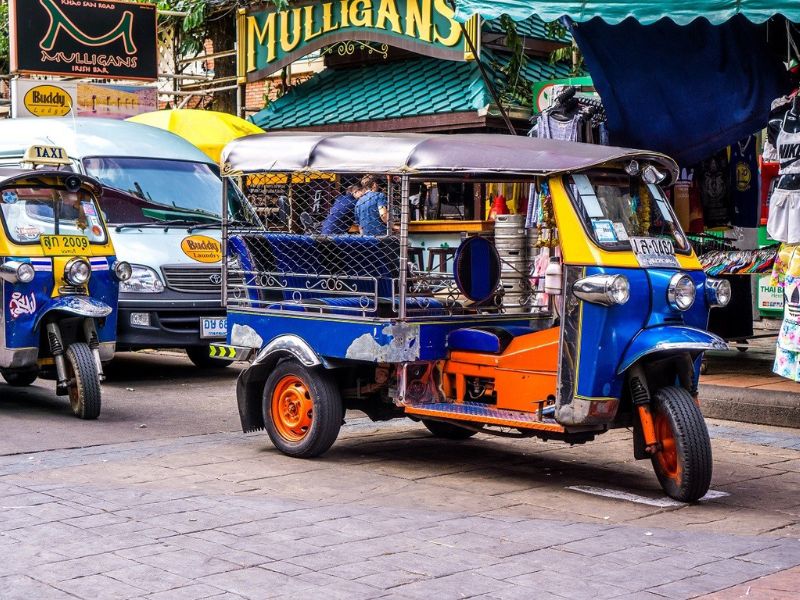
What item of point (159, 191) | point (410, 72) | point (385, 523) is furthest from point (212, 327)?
point (410, 72)

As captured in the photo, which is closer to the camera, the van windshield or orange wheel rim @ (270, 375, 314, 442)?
orange wheel rim @ (270, 375, 314, 442)

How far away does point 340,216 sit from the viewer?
848cm

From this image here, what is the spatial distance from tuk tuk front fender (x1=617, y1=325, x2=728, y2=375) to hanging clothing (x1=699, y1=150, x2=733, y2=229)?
184 inches

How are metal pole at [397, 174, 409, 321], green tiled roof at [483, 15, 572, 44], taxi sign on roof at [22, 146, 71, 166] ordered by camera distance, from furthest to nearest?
green tiled roof at [483, 15, 572, 44], taxi sign on roof at [22, 146, 71, 166], metal pole at [397, 174, 409, 321]

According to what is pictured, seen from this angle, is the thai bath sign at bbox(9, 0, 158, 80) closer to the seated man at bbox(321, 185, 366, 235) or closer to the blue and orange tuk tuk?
the blue and orange tuk tuk

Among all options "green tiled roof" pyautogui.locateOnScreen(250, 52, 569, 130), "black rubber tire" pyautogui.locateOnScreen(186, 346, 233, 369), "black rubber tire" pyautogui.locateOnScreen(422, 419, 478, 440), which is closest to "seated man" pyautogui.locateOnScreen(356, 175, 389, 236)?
"black rubber tire" pyautogui.locateOnScreen(422, 419, 478, 440)

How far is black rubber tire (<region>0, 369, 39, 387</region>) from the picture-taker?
932 cm

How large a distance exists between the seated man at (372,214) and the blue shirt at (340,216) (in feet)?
0.22

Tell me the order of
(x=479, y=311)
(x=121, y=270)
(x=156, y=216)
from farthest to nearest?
(x=156, y=216) → (x=121, y=270) → (x=479, y=311)

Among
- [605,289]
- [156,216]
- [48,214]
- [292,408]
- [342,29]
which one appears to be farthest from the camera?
[342,29]

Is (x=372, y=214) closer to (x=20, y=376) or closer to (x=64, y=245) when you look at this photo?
(x=64, y=245)

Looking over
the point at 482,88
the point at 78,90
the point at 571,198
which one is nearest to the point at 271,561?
the point at 571,198

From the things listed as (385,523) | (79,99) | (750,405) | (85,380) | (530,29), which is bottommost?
(385,523)

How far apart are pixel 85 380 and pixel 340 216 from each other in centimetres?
226
